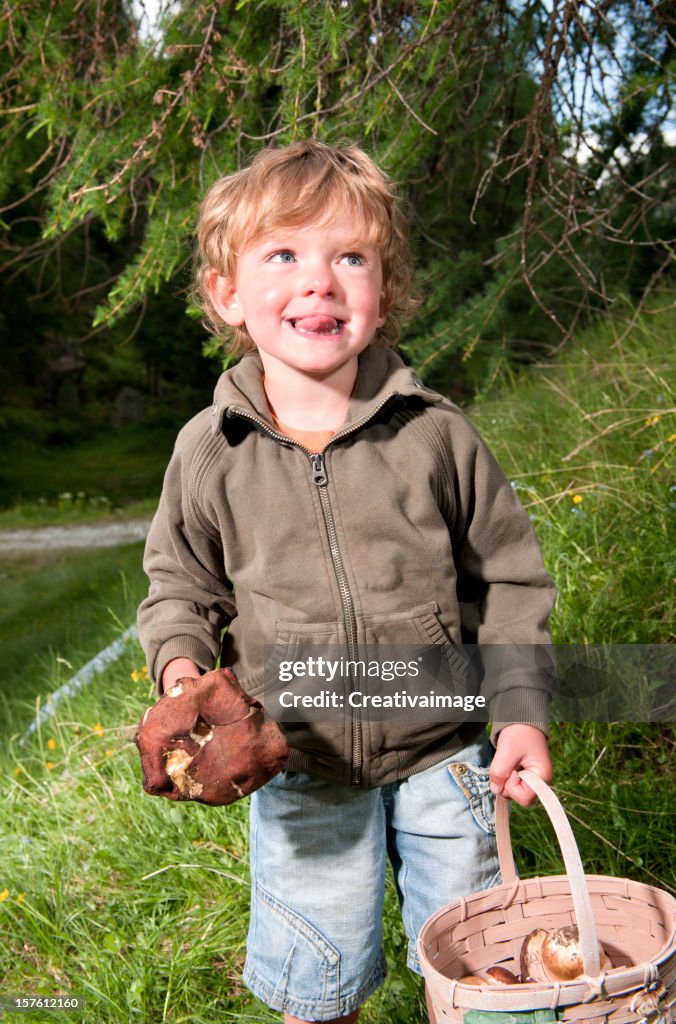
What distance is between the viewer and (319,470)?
5.56ft

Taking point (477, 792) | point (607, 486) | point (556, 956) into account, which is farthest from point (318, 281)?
point (607, 486)

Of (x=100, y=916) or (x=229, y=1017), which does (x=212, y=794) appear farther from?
(x=100, y=916)

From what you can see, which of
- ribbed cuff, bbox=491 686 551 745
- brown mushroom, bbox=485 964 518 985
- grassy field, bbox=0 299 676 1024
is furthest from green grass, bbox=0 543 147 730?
brown mushroom, bbox=485 964 518 985

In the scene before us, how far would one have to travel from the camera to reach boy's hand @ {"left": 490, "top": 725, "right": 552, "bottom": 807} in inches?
64.4

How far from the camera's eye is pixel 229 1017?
2199 mm

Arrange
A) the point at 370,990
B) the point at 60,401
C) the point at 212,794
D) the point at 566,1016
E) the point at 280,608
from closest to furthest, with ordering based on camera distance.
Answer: the point at 566,1016
the point at 212,794
the point at 280,608
the point at 370,990
the point at 60,401

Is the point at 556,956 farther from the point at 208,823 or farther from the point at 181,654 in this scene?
the point at 208,823

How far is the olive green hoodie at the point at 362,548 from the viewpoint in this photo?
169 centimetres

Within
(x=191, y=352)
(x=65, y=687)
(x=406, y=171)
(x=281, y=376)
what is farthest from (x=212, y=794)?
(x=191, y=352)

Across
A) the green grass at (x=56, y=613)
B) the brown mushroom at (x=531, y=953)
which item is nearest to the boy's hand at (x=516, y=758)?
the brown mushroom at (x=531, y=953)

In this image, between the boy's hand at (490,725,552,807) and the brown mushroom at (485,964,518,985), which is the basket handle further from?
the brown mushroom at (485,964,518,985)

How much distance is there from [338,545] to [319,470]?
5.3 inches

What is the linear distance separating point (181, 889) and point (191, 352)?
1256cm

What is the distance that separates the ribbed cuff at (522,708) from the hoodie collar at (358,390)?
54 cm
